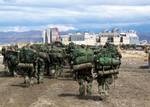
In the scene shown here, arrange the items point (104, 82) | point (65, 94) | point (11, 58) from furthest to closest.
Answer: point (11, 58), point (65, 94), point (104, 82)

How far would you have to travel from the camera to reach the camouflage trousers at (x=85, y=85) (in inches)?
1089

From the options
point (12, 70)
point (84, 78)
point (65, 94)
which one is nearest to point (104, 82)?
point (84, 78)

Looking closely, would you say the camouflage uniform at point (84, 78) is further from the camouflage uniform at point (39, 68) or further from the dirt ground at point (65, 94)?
the camouflage uniform at point (39, 68)

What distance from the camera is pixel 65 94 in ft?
98.8

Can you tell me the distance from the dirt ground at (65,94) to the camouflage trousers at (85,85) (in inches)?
13.4

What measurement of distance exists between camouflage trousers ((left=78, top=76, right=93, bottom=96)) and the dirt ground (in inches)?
13.4

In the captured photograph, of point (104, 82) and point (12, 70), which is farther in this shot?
point (12, 70)

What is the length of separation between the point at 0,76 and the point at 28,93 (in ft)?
40.0

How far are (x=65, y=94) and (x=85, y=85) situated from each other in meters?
2.18

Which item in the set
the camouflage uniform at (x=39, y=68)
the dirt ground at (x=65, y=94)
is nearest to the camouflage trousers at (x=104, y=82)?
the dirt ground at (x=65, y=94)

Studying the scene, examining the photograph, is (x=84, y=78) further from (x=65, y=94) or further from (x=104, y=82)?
(x=65, y=94)

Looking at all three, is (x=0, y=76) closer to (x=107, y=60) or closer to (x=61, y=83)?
(x=61, y=83)

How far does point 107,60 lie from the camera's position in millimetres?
26312

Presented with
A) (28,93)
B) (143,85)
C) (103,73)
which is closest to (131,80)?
(143,85)
